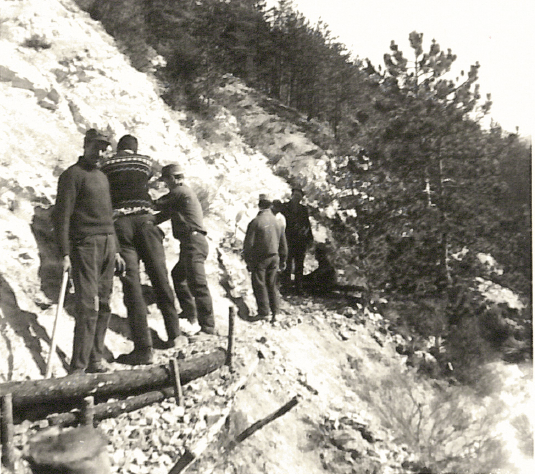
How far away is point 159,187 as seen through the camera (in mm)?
5656

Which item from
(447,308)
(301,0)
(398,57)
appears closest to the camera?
(447,308)

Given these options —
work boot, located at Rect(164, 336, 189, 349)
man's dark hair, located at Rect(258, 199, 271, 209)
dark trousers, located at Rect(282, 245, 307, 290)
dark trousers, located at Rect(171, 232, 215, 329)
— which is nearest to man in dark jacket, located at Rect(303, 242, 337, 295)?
dark trousers, located at Rect(282, 245, 307, 290)

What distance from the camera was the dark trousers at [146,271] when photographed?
4297 millimetres

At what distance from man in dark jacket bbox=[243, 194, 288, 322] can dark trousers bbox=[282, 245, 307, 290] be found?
94 cm

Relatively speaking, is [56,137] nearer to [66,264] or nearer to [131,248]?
[131,248]

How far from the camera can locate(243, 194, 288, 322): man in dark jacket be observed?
5793 millimetres

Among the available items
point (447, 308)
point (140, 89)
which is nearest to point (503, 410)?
point (447, 308)

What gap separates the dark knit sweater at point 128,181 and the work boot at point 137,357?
1.11 meters

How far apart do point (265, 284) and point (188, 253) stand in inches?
46.9

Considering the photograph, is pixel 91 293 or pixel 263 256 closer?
pixel 91 293

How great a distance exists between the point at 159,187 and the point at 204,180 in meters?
0.84

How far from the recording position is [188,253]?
5023 mm

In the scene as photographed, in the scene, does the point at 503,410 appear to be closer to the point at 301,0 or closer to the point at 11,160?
the point at 11,160

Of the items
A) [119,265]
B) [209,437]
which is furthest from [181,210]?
[209,437]
